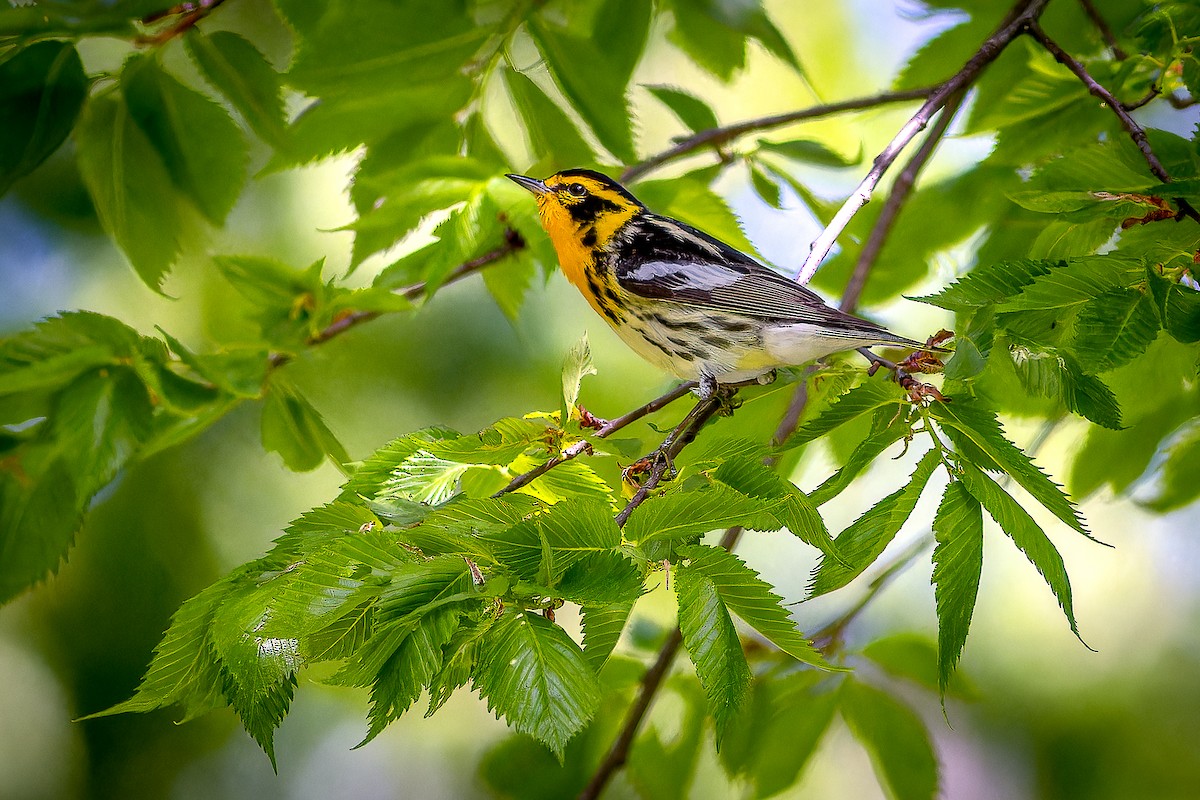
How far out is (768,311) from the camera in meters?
2.03

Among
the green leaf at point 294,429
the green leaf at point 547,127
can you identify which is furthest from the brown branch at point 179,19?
the green leaf at point 294,429

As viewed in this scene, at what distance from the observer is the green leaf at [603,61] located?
2.09m

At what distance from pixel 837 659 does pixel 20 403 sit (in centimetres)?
173

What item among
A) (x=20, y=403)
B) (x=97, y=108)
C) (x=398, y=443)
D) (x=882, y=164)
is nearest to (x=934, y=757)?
(x=882, y=164)

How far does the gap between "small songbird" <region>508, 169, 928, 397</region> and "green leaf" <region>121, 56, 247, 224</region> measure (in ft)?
2.01

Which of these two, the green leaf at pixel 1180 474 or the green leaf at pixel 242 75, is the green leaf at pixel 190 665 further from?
the green leaf at pixel 1180 474

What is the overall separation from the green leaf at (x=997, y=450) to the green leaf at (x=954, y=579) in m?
0.08

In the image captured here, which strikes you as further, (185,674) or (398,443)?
(398,443)

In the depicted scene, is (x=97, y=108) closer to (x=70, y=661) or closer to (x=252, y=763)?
(x=70, y=661)

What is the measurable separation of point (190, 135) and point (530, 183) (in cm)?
72

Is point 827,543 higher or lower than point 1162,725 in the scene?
higher

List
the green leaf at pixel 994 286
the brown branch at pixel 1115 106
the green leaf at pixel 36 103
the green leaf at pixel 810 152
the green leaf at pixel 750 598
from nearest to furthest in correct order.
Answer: the green leaf at pixel 750 598
the green leaf at pixel 994 286
the brown branch at pixel 1115 106
the green leaf at pixel 36 103
the green leaf at pixel 810 152

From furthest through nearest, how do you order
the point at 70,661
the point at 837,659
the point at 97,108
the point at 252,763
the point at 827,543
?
the point at 252,763, the point at 70,661, the point at 837,659, the point at 97,108, the point at 827,543

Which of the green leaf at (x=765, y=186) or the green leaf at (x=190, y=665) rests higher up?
the green leaf at (x=765, y=186)
